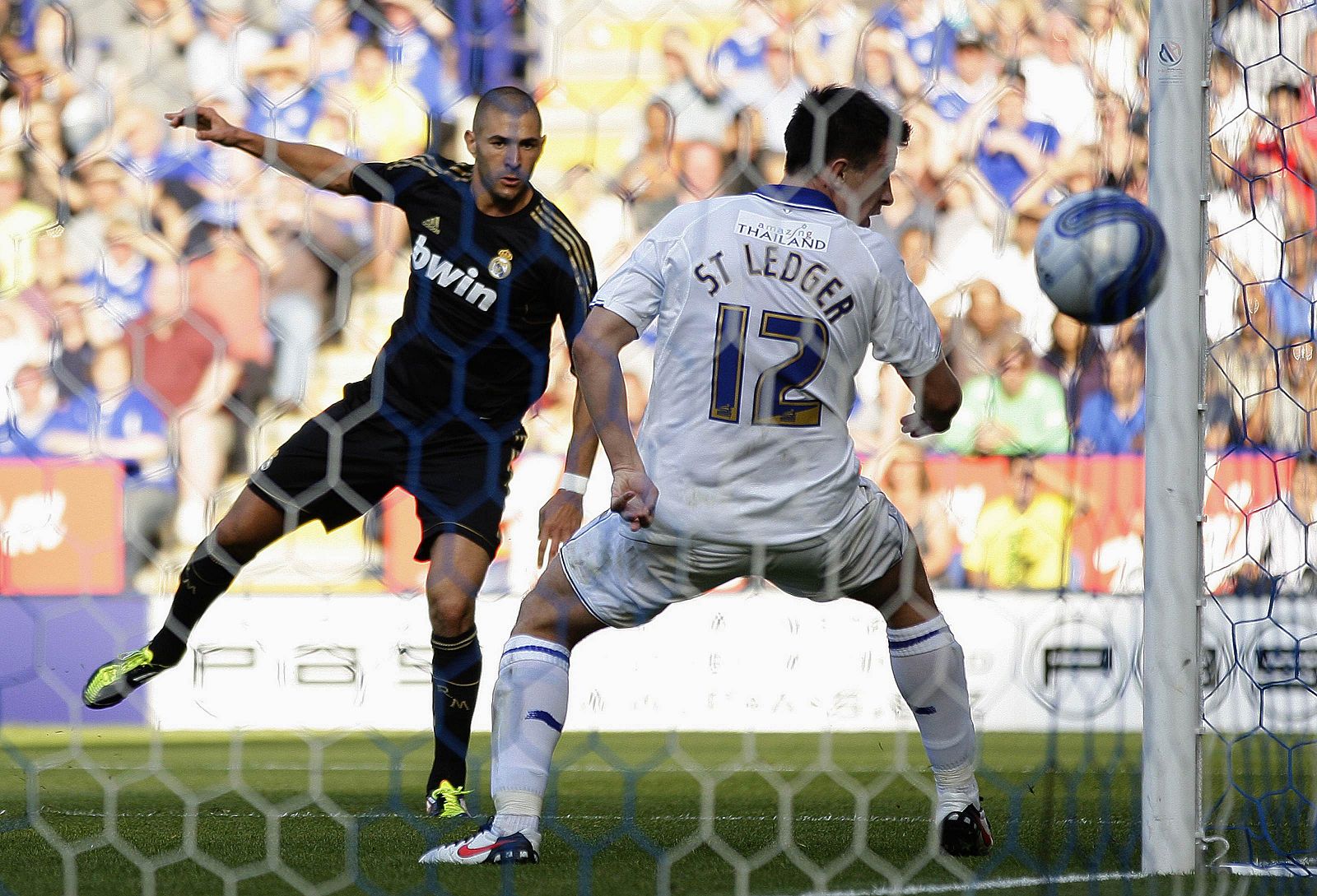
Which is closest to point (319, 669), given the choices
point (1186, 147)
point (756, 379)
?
point (756, 379)

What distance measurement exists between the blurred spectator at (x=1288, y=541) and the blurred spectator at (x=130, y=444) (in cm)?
356

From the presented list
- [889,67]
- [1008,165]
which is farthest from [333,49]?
[1008,165]

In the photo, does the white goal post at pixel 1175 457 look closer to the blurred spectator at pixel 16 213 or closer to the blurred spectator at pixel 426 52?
the blurred spectator at pixel 426 52

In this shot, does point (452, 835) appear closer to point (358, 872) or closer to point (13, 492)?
point (358, 872)

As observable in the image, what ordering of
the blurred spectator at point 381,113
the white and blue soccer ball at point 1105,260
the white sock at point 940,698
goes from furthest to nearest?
the blurred spectator at point 381,113
the white sock at point 940,698
the white and blue soccer ball at point 1105,260

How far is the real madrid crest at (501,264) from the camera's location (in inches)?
146

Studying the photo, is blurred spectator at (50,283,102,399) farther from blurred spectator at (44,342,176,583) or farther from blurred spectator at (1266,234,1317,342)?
blurred spectator at (1266,234,1317,342)

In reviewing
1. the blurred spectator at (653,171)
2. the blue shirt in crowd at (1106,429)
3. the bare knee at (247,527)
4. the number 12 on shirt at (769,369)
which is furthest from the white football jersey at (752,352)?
the blurred spectator at (653,171)

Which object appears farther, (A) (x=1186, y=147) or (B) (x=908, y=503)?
(B) (x=908, y=503)

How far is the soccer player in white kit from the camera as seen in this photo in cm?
271

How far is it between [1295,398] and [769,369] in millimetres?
1770

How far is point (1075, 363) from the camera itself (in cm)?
430

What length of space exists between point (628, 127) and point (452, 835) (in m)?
3.69

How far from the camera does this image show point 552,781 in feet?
14.9
